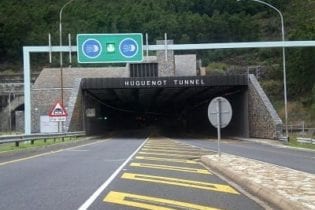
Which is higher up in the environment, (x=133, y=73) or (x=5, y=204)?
(x=133, y=73)

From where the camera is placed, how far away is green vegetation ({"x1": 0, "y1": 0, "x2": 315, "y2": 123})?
120438mm

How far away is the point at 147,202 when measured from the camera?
1191 cm

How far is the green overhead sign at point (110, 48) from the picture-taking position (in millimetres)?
42938

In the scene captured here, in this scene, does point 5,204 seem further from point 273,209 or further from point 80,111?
point 80,111

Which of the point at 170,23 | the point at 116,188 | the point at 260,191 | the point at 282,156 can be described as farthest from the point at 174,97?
the point at 260,191

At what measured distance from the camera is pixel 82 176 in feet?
57.2

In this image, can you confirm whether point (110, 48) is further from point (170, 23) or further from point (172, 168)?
point (170, 23)

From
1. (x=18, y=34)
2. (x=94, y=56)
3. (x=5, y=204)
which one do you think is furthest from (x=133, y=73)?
(x=18, y=34)

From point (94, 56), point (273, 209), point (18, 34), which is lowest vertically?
point (273, 209)

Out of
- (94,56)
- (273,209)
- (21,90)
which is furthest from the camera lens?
(21,90)

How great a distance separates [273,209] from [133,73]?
63.9m

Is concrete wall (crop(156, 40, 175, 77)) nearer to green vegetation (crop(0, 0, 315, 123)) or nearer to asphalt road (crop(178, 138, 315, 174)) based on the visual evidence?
green vegetation (crop(0, 0, 315, 123))

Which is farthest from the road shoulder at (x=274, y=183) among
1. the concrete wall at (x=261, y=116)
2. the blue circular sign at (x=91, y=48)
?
the concrete wall at (x=261, y=116)

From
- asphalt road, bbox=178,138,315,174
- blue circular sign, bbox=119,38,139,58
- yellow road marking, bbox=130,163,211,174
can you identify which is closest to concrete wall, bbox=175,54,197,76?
blue circular sign, bbox=119,38,139,58
